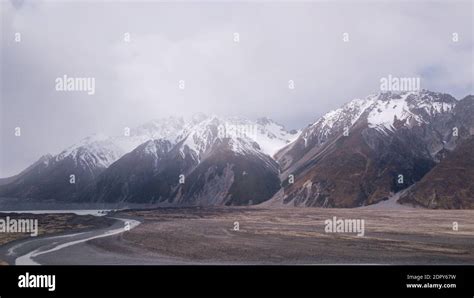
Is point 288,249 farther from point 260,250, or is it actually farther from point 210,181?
point 210,181

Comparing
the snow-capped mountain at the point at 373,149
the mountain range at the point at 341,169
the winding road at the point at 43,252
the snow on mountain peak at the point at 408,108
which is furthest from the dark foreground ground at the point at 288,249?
the snow on mountain peak at the point at 408,108

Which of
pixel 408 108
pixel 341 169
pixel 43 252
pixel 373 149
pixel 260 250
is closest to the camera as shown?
pixel 43 252

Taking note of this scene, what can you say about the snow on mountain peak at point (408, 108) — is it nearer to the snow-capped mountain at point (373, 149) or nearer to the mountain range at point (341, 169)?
the snow-capped mountain at point (373, 149)

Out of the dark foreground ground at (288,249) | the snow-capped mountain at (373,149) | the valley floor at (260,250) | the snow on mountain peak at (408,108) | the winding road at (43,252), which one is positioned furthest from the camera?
the snow on mountain peak at (408,108)

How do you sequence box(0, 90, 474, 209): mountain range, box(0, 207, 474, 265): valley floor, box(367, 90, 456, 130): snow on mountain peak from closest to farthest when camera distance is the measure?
1. box(0, 207, 474, 265): valley floor
2. box(0, 90, 474, 209): mountain range
3. box(367, 90, 456, 130): snow on mountain peak

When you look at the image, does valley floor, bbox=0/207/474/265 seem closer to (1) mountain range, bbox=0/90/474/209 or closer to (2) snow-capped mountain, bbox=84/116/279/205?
(1) mountain range, bbox=0/90/474/209

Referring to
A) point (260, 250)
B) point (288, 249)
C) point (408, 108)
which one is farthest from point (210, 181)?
point (260, 250)

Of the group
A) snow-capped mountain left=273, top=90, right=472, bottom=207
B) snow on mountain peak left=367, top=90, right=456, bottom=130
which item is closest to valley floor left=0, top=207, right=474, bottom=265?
snow-capped mountain left=273, top=90, right=472, bottom=207
